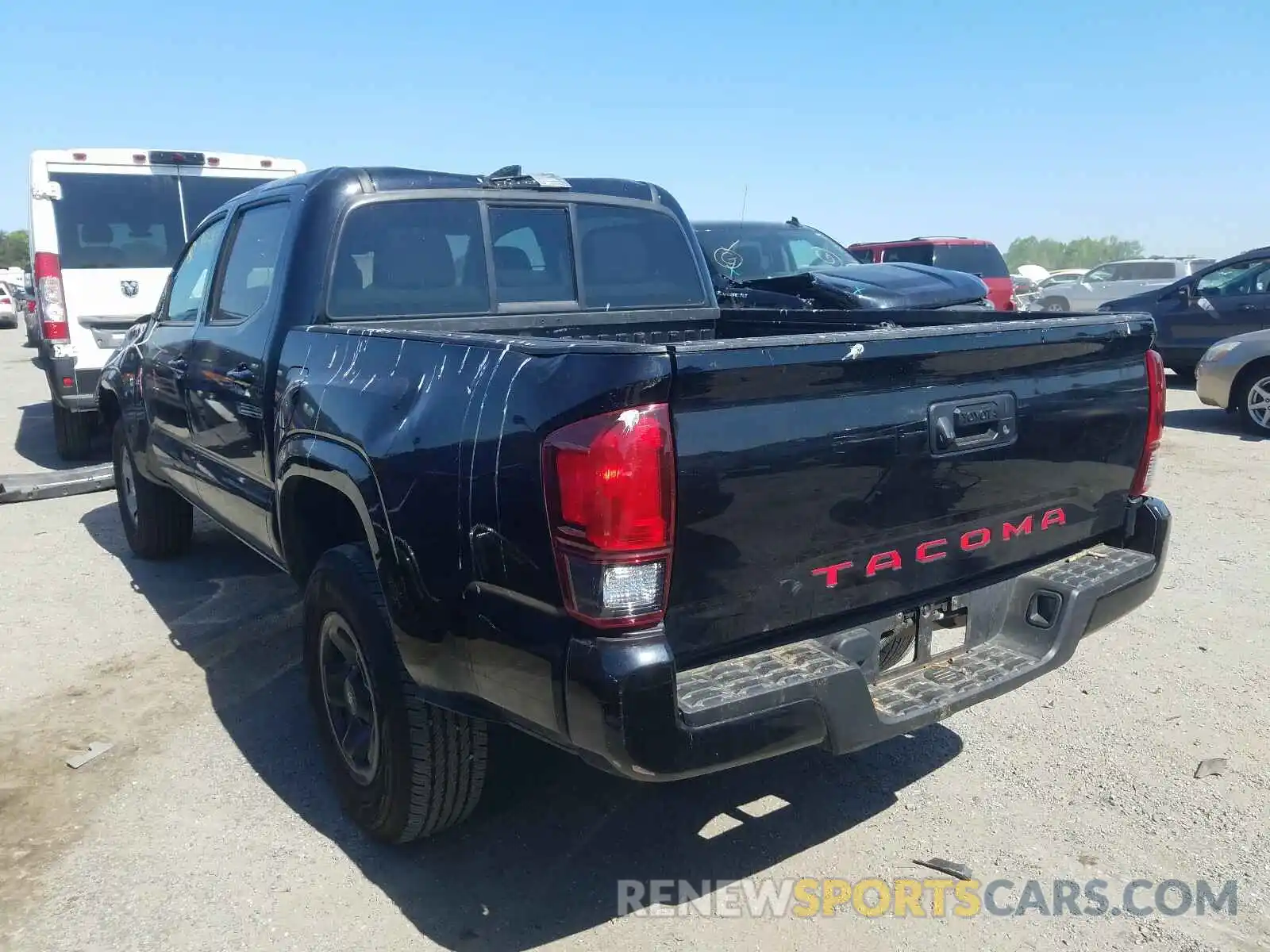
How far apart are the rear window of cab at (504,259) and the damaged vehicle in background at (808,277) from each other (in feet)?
6.99

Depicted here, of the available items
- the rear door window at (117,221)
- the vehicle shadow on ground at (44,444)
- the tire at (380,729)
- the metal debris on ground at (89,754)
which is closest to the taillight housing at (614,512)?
the tire at (380,729)

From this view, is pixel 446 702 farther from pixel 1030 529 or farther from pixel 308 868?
pixel 1030 529

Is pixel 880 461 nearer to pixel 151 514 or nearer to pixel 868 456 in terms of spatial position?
pixel 868 456

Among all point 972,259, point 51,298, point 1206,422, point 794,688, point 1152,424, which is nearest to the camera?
point 794,688

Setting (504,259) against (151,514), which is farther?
(151,514)

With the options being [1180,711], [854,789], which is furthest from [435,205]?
[1180,711]

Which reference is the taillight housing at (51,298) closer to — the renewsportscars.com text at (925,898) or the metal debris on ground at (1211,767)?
the renewsportscars.com text at (925,898)

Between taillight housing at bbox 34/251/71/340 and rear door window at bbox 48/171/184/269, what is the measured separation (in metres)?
0.12

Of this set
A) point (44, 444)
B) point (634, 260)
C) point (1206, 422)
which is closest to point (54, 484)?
point (44, 444)

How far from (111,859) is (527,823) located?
4.05 ft

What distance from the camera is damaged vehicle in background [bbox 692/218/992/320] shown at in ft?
26.8

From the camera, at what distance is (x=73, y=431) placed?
9.28m

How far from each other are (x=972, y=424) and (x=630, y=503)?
1040 millimetres

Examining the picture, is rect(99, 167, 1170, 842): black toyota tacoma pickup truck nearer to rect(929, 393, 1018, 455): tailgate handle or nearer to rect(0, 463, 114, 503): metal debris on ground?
rect(929, 393, 1018, 455): tailgate handle
